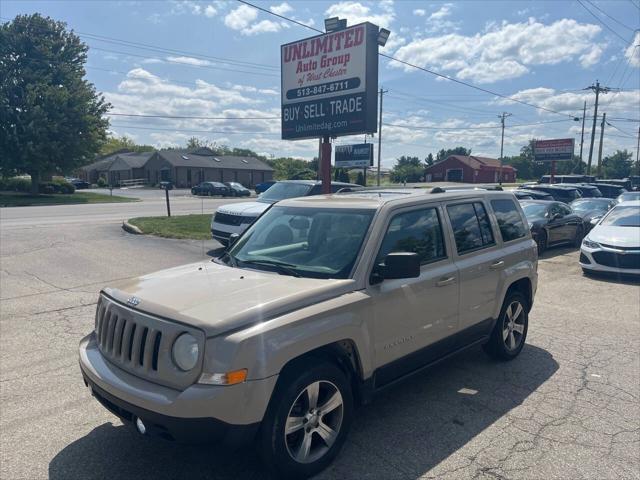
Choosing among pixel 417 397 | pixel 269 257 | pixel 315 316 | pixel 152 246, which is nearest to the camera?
pixel 315 316

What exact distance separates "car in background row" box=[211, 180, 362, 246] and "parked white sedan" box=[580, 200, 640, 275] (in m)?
5.13

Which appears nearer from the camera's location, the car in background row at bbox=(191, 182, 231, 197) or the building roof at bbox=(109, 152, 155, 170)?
the car in background row at bbox=(191, 182, 231, 197)

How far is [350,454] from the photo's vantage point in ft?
10.9

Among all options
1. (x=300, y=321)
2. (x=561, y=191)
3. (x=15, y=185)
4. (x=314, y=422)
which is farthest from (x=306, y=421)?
(x=15, y=185)

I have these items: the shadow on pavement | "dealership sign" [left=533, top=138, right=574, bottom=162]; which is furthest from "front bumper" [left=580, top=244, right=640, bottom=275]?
"dealership sign" [left=533, top=138, right=574, bottom=162]

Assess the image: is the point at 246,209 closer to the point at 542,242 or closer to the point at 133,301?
the point at 542,242

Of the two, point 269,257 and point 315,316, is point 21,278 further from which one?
point 315,316

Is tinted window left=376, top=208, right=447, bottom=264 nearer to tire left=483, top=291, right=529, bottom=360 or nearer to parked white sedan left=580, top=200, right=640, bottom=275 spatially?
tire left=483, top=291, right=529, bottom=360

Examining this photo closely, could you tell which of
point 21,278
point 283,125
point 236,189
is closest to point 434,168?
point 236,189

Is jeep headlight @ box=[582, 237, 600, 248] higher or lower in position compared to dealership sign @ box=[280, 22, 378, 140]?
lower

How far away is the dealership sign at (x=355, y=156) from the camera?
1678 inches

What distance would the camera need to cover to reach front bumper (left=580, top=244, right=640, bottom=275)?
9469 mm

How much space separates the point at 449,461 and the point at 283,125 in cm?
1351

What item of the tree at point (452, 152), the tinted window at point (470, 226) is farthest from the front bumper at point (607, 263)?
the tree at point (452, 152)
